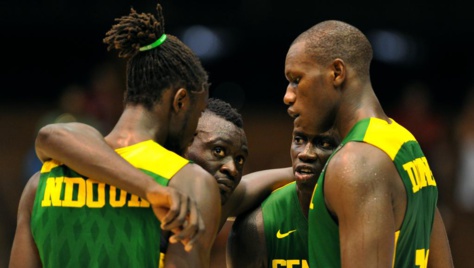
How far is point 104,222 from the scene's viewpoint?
10.7ft

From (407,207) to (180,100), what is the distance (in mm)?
1043

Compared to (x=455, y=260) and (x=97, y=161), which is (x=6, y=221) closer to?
(x=455, y=260)

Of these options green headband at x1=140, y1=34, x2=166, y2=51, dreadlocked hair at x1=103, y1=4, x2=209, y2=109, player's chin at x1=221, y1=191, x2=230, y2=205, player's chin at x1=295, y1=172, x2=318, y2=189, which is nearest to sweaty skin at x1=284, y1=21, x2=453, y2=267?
dreadlocked hair at x1=103, y1=4, x2=209, y2=109

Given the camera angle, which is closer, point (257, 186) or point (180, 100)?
point (180, 100)

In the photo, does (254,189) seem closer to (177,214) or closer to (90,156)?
(90,156)

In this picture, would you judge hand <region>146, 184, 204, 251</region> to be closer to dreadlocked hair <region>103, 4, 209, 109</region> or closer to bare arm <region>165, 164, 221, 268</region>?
bare arm <region>165, 164, 221, 268</region>

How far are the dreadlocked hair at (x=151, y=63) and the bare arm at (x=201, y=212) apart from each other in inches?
15.7

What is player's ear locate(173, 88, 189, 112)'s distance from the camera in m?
3.48

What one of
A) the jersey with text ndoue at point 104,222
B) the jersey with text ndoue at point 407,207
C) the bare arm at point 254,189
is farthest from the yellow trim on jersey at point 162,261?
the bare arm at point 254,189

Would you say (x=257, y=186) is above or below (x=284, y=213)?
above

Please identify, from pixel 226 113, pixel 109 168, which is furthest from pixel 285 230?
pixel 109 168

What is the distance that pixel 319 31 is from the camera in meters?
3.69

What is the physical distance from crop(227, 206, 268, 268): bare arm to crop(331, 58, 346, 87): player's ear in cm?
134

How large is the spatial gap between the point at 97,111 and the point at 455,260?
3.91 m
